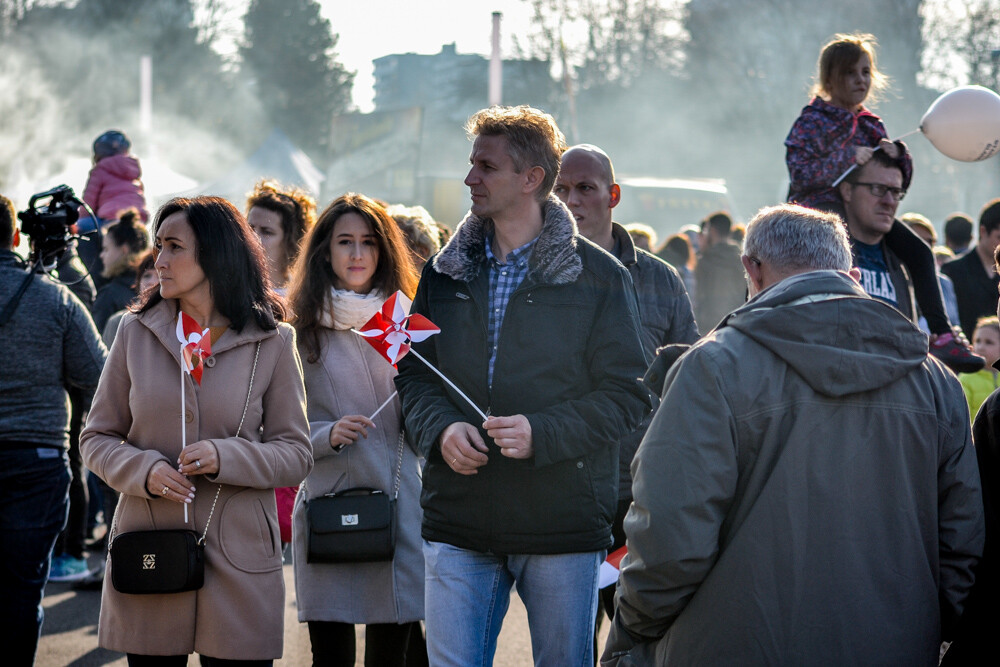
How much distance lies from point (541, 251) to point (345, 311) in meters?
1.29

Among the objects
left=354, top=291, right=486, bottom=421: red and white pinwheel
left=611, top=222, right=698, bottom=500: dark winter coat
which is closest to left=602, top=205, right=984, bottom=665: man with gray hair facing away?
left=354, top=291, right=486, bottom=421: red and white pinwheel

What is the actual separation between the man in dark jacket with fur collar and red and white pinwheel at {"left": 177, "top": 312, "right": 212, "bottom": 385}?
0.72 m

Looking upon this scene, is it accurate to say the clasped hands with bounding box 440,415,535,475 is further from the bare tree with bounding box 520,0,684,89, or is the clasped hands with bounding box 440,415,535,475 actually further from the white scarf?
the bare tree with bounding box 520,0,684,89

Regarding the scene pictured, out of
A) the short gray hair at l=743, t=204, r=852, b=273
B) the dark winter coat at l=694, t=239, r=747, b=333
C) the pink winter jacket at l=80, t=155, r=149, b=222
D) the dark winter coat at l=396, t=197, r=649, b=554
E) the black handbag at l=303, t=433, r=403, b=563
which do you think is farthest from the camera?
the dark winter coat at l=694, t=239, r=747, b=333

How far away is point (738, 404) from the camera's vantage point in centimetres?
268

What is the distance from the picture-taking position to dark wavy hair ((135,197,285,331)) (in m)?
3.82

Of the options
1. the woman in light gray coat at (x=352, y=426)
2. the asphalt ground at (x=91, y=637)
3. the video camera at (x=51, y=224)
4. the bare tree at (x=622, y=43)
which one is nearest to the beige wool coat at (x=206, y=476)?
the woman in light gray coat at (x=352, y=426)

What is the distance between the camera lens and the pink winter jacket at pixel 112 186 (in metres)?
10.1

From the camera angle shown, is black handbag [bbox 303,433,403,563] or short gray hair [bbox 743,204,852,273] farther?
black handbag [bbox 303,433,403,563]

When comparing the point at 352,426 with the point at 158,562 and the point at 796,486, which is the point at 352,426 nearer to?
the point at 158,562

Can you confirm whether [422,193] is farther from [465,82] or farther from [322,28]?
[322,28]

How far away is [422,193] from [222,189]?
14.0ft

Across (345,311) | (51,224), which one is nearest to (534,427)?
(345,311)

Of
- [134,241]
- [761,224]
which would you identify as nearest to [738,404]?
[761,224]
